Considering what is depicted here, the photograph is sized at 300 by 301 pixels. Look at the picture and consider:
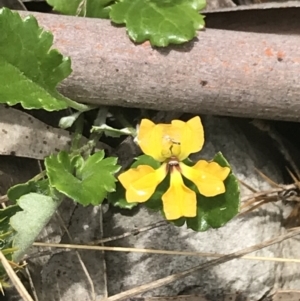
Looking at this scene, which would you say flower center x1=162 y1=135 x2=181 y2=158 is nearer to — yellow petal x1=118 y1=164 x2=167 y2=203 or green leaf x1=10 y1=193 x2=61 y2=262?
yellow petal x1=118 y1=164 x2=167 y2=203

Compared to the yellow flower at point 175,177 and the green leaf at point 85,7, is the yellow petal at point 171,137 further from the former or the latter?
the green leaf at point 85,7

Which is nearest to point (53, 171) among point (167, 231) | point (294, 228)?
point (167, 231)

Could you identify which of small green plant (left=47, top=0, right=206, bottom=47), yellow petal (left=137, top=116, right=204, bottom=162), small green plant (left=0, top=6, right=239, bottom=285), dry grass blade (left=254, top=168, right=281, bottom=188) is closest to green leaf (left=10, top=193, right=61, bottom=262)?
small green plant (left=0, top=6, right=239, bottom=285)

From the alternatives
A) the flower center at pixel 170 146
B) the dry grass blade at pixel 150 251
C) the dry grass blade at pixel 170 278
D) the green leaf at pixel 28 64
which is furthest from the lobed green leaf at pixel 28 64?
the dry grass blade at pixel 170 278

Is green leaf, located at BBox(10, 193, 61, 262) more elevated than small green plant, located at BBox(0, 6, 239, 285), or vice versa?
small green plant, located at BBox(0, 6, 239, 285)

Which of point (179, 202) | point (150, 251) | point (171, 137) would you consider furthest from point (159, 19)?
point (150, 251)
